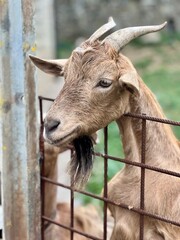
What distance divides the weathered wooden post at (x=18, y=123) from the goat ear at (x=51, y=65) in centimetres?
7

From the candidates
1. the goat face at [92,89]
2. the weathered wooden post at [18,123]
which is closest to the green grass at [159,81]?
the weathered wooden post at [18,123]

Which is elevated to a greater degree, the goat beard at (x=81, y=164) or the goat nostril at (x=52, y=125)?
the goat nostril at (x=52, y=125)

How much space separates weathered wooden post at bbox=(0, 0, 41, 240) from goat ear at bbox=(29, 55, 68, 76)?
7cm

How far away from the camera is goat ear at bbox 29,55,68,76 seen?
4.04m

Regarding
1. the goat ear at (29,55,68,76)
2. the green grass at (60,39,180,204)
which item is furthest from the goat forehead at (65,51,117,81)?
the green grass at (60,39,180,204)

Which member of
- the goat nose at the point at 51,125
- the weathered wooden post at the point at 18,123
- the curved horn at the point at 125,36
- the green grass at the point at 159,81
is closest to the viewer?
the goat nose at the point at 51,125

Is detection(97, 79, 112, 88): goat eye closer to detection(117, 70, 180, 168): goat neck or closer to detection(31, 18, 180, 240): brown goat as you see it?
detection(31, 18, 180, 240): brown goat

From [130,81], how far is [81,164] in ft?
2.08

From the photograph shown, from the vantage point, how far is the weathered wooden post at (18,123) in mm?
3994

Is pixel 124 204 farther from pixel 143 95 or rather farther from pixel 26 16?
pixel 26 16

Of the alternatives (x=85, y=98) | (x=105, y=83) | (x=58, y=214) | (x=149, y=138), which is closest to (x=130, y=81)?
(x=105, y=83)

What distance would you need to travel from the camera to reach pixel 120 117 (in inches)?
157

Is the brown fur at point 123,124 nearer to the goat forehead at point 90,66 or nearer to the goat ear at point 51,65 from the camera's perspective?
the goat forehead at point 90,66

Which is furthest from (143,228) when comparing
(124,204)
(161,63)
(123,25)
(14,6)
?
(123,25)
